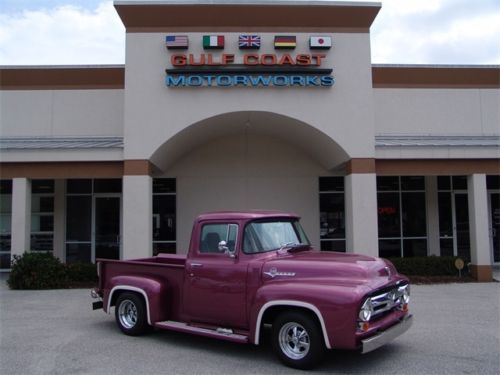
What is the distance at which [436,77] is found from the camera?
17.0m

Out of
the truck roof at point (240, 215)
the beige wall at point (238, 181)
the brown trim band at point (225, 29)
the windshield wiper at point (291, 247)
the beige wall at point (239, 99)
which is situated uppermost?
the brown trim band at point (225, 29)

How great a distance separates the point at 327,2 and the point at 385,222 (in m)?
7.63

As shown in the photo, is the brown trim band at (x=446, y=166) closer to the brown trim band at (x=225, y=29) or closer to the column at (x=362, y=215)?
the column at (x=362, y=215)

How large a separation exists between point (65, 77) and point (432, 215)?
43.7 feet

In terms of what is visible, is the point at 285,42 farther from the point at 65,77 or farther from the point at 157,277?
the point at 157,277

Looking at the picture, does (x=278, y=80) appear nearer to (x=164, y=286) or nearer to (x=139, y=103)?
(x=139, y=103)

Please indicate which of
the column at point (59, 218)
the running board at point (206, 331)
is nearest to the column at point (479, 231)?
the running board at point (206, 331)

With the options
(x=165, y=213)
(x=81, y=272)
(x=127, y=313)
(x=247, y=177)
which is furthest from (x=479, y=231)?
(x=81, y=272)

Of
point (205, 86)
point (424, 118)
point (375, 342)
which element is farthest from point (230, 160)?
point (375, 342)

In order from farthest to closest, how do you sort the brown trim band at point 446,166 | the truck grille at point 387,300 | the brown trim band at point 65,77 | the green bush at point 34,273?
1. the brown trim band at point 65,77
2. the brown trim band at point 446,166
3. the green bush at point 34,273
4. the truck grille at point 387,300

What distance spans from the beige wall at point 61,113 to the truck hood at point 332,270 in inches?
445

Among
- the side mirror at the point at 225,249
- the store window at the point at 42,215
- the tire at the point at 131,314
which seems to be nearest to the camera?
the side mirror at the point at 225,249

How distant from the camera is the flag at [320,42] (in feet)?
44.2

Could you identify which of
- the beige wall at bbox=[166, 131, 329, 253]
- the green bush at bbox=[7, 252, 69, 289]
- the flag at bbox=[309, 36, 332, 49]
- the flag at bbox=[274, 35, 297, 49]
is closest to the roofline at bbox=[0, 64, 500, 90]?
the beige wall at bbox=[166, 131, 329, 253]
